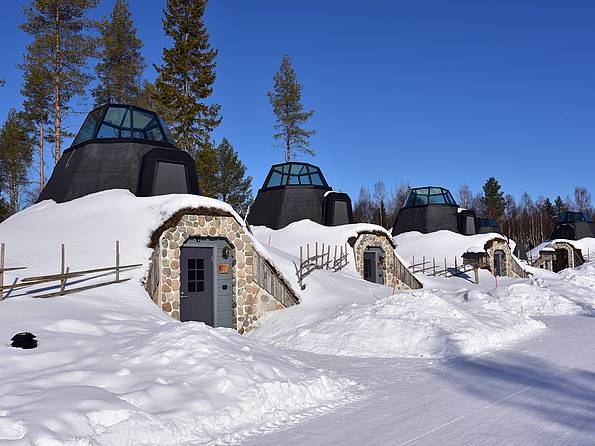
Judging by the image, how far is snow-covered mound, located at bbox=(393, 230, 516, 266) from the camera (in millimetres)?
31977

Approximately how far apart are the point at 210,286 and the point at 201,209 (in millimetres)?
2065

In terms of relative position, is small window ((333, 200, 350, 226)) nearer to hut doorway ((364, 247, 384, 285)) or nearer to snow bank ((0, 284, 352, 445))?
hut doorway ((364, 247, 384, 285))

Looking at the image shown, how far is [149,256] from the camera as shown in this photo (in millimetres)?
11406

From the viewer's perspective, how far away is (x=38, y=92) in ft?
94.5

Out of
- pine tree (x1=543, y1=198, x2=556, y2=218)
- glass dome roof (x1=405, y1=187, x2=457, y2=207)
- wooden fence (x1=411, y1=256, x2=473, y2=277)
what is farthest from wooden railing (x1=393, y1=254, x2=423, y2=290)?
pine tree (x1=543, y1=198, x2=556, y2=218)

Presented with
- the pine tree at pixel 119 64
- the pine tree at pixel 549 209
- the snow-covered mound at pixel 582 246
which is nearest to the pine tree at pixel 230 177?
the pine tree at pixel 119 64

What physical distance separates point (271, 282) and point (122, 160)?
7.31m

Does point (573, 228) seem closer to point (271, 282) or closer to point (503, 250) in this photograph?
point (503, 250)

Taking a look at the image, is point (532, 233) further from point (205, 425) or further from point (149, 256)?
point (205, 425)

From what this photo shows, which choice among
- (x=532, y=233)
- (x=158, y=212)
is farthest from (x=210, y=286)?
(x=532, y=233)

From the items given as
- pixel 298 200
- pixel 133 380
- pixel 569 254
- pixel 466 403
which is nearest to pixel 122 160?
pixel 133 380

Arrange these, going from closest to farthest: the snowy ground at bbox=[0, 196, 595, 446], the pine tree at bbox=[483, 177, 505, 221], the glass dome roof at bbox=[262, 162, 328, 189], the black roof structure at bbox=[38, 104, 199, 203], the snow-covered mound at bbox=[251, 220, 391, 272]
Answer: the snowy ground at bbox=[0, 196, 595, 446]
the black roof structure at bbox=[38, 104, 199, 203]
the snow-covered mound at bbox=[251, 220, 391, 272]
the glass dome roof at bbox=[262, 162, 328, 189]
the pine tree at bbox=[483, 177, 505, 221]

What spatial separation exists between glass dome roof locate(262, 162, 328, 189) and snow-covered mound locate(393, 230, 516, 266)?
885 centimetres

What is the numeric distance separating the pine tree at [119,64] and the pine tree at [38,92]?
4.69 meters
